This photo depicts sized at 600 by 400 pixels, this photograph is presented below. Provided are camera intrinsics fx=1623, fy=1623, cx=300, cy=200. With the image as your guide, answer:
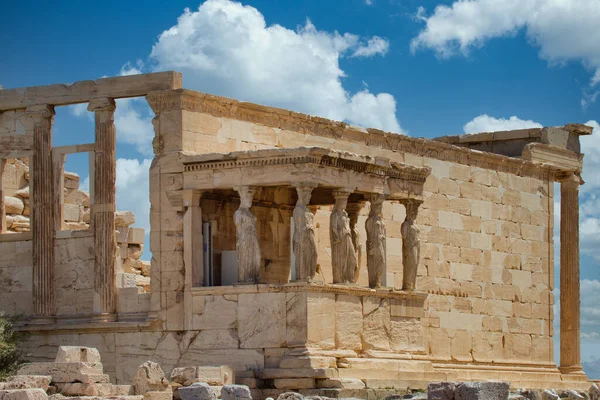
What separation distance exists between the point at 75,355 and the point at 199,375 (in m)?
1.77

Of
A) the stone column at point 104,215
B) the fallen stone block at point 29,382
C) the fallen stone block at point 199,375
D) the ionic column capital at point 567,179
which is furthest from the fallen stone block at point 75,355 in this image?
the ionic column capital at point 567,179

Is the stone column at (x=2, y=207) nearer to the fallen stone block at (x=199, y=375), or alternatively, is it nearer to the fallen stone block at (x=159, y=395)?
the fallen stone block at (x=199, y=375)

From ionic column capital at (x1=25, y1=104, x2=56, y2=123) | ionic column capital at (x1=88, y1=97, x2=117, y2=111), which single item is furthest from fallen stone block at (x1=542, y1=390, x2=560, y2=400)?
ionic column capital at (x1=25, y1=104, x2=56, y2=123)

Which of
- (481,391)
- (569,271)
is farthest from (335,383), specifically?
(569,271)

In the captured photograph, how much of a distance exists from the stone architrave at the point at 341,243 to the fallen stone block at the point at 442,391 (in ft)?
16.8

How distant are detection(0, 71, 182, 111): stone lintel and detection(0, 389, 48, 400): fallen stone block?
283 inches

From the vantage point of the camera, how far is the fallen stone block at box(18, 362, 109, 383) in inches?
818

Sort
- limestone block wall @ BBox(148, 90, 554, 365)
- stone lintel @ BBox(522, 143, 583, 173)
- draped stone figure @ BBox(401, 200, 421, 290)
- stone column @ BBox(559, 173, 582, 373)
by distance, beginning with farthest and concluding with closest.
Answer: stone column @ BBox(559, 173, 582, 373) < stone lintel @ BBox(522, 143, 583, 173) < draped stone figure @ BBox(401, 200, 421, 290) < limestone block wall @ BBox(148, 90, 554, 365)

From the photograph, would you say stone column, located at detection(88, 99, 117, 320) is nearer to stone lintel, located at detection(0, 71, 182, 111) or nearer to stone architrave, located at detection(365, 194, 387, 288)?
stone lintel, located at detection(0, 71, 182, 111)

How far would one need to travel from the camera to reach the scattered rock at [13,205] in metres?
27.8

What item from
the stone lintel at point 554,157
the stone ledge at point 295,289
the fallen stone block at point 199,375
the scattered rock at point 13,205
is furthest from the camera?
the stone lintel at point 554,157

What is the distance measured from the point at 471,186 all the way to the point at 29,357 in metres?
9.15

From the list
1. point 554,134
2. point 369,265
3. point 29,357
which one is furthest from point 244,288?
point 554,134

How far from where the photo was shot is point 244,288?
23.5 metres
